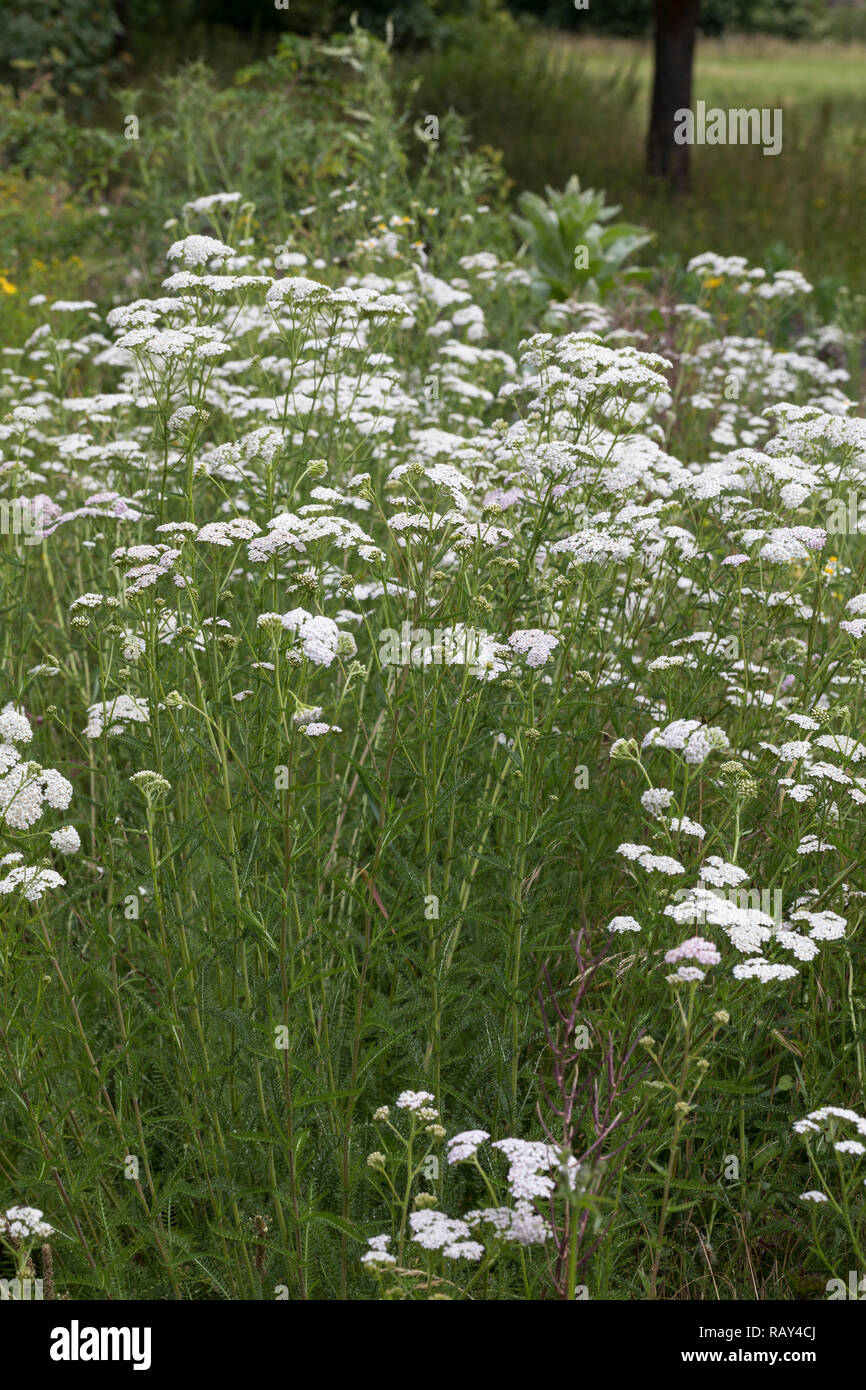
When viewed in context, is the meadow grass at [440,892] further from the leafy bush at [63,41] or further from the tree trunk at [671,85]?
the leafy bush at [63,41]

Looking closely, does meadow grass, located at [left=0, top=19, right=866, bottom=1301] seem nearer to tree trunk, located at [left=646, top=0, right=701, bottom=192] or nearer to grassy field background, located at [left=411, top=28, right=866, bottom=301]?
grassy field background, located at [left=411, top=28, right=866, bottom=301]

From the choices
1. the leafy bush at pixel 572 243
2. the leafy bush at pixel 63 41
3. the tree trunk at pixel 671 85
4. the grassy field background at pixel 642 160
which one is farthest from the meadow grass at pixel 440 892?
the leafy bush at pixel 63 41

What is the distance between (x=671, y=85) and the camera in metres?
15.3

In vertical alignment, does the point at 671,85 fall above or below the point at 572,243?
above

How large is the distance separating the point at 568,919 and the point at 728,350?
4347mm

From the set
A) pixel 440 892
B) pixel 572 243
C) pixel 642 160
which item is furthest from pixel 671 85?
pixel 440 892

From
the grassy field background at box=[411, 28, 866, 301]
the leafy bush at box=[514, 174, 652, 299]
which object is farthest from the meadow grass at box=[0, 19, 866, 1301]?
the grassy field background at box=[411, 28, 866, 301]

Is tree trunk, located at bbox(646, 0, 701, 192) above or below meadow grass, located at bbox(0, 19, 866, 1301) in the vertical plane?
above

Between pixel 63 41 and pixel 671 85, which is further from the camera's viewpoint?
pixel 63 41

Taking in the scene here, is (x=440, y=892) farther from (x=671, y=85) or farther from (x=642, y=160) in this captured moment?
(x=642, y=160)

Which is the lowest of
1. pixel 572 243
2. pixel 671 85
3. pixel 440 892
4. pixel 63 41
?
pixel 440 892

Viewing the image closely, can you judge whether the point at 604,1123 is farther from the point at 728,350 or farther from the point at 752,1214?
the point at 728,350

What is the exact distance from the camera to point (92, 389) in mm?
7137

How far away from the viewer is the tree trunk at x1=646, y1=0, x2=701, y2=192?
15.0 metres
